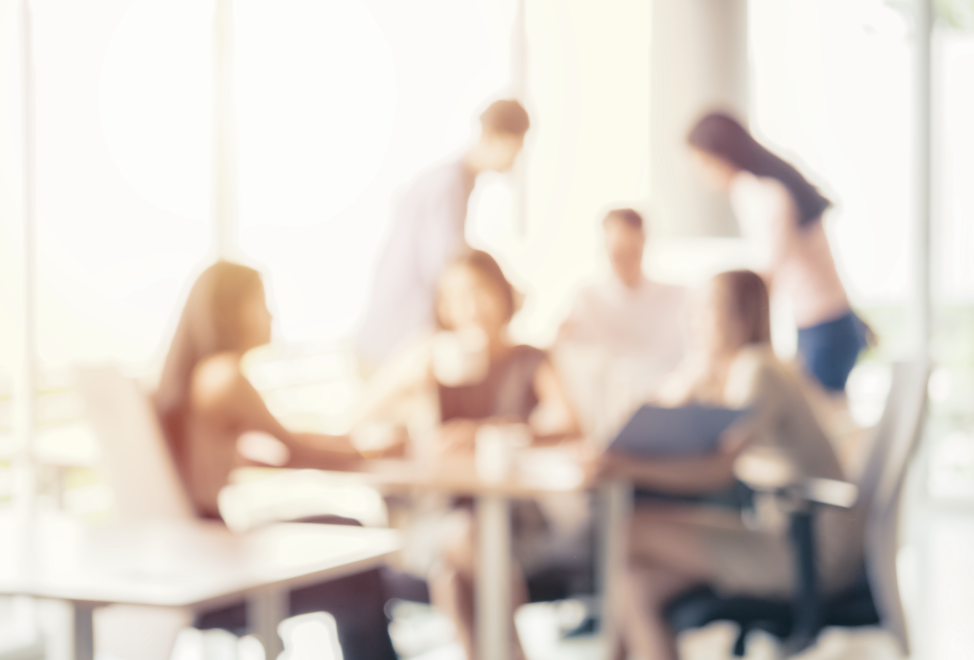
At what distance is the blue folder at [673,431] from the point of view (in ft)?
7.30

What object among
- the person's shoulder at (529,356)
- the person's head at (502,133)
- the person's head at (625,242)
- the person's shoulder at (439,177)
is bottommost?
the person's shoulder at (529,356)

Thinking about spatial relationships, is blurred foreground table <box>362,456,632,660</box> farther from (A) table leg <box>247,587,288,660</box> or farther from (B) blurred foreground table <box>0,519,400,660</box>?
(A) table leg <box>247,587,288,660</box>

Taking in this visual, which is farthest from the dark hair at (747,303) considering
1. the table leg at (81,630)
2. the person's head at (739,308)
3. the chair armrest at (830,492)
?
the table leg at (81,630)

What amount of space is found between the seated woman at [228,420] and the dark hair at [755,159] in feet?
6.26

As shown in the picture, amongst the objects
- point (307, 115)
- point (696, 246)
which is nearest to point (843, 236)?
point (696, 246)

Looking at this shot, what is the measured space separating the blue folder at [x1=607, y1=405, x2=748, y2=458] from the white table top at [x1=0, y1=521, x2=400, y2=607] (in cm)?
73

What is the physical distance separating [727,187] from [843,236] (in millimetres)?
1243

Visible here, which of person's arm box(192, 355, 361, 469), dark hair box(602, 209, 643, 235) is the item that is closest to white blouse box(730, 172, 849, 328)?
dark hair box(602, 209, 643, 235)

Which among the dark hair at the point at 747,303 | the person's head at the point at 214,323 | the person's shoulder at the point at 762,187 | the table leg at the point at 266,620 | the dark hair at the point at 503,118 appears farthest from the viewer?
the person's shoulder at the point at 762,187

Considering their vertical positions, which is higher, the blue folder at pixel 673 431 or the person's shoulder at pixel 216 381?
the person's shoulder at pixel 216 381

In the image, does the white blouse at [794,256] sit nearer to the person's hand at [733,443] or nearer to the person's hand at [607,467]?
the person's hand at [733,443]

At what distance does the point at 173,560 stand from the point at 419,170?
2.45m

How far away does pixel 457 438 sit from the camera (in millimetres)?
2830

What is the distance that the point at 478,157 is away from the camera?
3668 millimetres
